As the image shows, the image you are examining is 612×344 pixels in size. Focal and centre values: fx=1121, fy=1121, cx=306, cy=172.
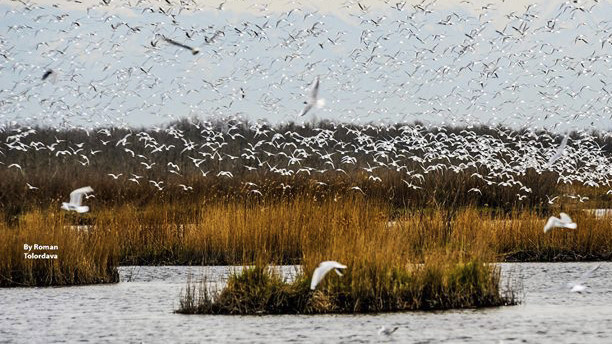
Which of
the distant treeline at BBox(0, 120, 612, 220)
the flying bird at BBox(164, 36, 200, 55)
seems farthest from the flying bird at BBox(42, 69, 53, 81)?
the distant treeline at BBox(0, 120, 612, 220)

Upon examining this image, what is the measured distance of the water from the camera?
11.0 m

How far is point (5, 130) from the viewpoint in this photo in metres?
41.8

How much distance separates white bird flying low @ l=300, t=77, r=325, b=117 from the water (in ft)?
7.31

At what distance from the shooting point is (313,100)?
→ 1134cm

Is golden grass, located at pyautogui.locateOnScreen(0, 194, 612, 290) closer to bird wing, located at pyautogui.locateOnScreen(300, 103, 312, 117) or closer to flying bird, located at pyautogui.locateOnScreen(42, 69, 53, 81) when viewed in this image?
flying bird, located at pyautogui.locateOnScreen(42, 69, 53, 81)

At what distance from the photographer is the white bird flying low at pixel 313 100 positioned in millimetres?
11266

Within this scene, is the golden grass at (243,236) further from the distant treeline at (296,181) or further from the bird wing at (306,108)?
the bird wing at (306,108)

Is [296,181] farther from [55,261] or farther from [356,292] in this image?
[356,292]

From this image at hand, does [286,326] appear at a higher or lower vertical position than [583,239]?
lower

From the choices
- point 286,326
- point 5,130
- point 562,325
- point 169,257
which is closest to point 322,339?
point 286,326

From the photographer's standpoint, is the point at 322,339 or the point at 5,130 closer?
the point at 322,339

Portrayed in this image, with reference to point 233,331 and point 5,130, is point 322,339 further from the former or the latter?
point 5,130

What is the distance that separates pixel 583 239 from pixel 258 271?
7.54 m


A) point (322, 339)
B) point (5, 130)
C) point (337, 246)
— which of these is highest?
point (5, 130)
